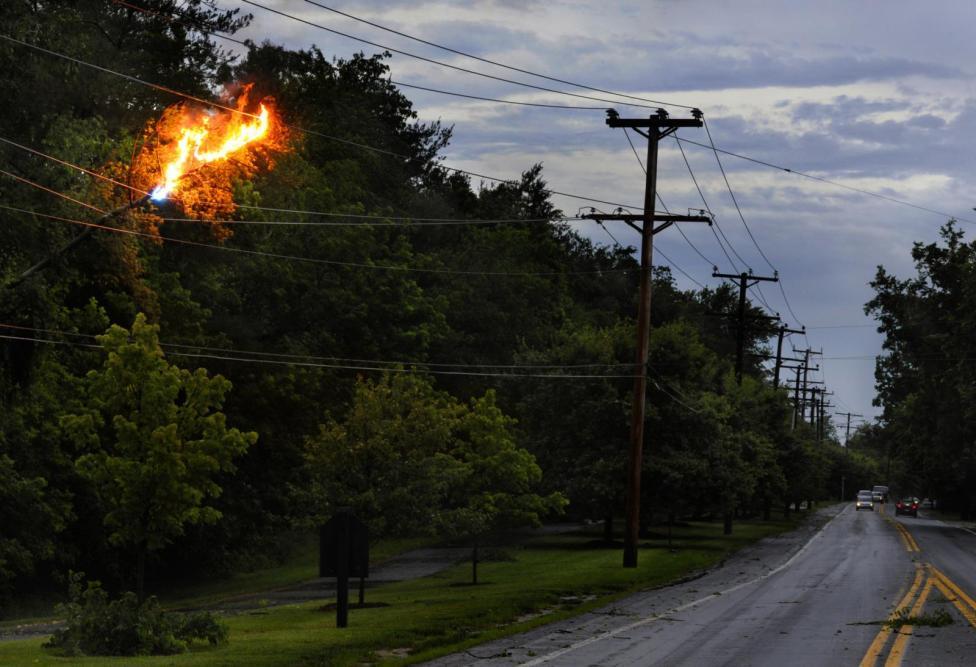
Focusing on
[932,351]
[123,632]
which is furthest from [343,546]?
[932,351]

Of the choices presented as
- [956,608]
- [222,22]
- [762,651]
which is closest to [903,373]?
[222,22]

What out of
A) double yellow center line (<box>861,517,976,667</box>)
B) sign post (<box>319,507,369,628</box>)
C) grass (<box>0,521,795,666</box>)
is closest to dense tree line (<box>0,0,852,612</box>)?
grass (<box>0,521,795,666</box>)

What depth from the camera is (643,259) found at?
124 ft

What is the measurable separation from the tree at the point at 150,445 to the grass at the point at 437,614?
395 cm

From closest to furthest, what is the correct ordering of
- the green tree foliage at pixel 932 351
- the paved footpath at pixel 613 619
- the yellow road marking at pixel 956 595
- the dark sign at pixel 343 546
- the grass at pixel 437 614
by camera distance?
the paved footpath at pixel 613 619
the grass at pixel 437 614
the dark sign at pixel 343 546
the yellow road marking at pixel 956 595
the green tree foliage at pixel 932 351

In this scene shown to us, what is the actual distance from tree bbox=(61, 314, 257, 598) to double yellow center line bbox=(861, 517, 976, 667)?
56.0ft

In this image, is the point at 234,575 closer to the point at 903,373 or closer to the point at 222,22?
the point at 222,22

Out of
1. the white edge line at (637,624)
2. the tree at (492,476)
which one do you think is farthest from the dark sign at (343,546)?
the tree at (492,476)

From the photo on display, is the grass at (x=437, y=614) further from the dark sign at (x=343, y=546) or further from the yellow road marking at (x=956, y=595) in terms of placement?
the yellow road marking at (x=956, y=595)

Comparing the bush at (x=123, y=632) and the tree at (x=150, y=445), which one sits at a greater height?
the tree at (x=150, y=445)

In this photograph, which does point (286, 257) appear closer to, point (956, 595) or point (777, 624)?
point (956, 595)

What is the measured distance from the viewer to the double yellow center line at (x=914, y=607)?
1892cm

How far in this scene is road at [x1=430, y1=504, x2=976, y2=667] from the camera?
60.6 ft

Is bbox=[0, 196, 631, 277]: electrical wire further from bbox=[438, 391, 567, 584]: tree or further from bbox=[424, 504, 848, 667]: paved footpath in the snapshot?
bbox=[424, 504, 848, 667]: paved footpath
